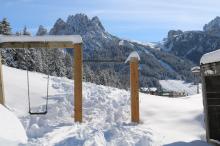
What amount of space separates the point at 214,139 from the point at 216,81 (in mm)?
1378

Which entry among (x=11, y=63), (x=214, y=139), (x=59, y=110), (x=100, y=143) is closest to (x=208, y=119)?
(x=214, y=139)

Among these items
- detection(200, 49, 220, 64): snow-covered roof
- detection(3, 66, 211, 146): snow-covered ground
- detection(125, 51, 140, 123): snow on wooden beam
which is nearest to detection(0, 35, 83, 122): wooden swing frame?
detection(3, 66, 211, 146): snow-covered ground

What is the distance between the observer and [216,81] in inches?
416

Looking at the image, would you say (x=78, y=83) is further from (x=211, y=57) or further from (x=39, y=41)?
(x=211, y=57)

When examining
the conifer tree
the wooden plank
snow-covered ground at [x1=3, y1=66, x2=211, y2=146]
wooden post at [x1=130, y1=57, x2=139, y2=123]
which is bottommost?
snow-covered ground at [x1=3, y1=66, x2=211, y2=146]

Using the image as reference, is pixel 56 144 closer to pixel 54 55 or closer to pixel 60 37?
pixel 60 37

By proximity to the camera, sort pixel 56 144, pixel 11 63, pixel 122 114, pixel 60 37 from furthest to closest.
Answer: pixel 11 63 → pixel 122 114 → pixel 60 37 → pixel 56 144

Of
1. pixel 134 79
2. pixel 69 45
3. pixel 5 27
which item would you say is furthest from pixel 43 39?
pixel 5 27

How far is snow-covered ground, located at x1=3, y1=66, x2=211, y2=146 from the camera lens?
394 inches

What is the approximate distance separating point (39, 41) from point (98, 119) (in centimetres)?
313

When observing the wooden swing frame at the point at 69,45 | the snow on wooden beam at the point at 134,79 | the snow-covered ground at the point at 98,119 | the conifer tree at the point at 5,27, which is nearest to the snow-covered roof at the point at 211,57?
the snow-covered ground at the point at 98,119

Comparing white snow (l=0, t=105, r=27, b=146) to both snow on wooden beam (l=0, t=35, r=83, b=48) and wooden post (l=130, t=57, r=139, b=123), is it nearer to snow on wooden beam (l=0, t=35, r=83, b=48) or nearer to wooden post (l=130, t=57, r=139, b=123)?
snow on wooden beam (l=0, t=35, r=83, b=48)

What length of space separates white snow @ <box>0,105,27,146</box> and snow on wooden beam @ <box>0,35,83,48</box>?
13.8ft

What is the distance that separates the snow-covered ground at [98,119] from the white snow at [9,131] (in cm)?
60
